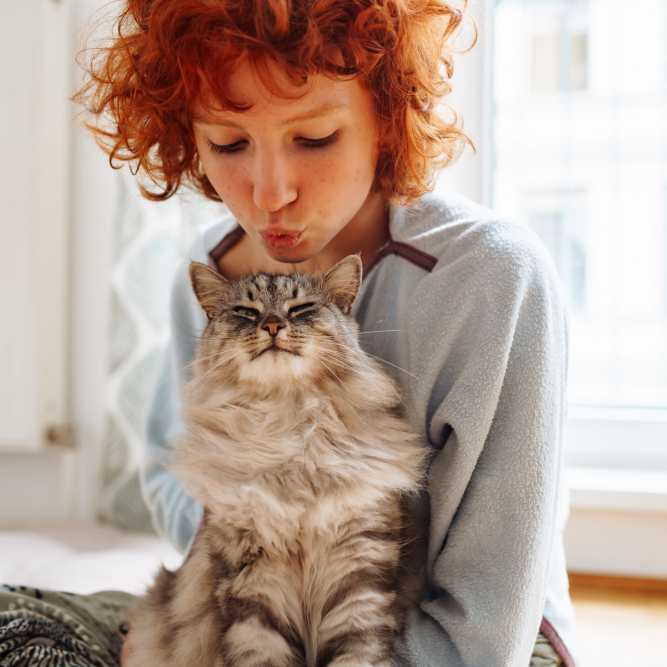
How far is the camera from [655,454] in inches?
91.2

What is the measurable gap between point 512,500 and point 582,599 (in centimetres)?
110

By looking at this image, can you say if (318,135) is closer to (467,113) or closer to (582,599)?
(467,113)

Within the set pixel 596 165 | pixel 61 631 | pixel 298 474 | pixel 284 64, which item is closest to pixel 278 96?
pixel 284 64

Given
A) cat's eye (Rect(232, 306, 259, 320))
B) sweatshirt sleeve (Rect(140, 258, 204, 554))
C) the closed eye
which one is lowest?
sweatshirt sleeve (Rect(140, 258, 204, 554))

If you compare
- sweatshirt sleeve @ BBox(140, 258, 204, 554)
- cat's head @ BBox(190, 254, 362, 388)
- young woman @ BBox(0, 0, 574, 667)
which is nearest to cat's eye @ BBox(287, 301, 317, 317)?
cat's head @ BBox(190, 254, 362, 388)

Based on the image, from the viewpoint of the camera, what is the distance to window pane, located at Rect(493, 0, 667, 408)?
2.35 metres

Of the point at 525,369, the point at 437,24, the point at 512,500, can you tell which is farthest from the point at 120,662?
the point at 437,24

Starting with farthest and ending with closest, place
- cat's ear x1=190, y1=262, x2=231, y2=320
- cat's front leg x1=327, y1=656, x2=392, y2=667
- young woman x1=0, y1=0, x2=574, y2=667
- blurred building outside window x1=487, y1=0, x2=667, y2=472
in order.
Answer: blurred building outside window x1=487, y1=0, x2=667, y2=472, cat's ear x1=190, y1=262, x2=231, y2=320, young woman x1=0, y1=0, x2=574, y2=667, cat's front leg x1=327, y1=656, x2=392, y2=667

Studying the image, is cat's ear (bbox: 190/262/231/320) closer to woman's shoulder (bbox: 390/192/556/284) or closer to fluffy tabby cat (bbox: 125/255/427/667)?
fluffy tabby cat (bbox: 125/255/427/667)

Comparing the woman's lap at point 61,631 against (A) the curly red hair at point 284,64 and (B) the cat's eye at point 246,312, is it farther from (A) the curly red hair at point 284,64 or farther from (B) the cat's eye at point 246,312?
(A) the curly red hair at point 284,64

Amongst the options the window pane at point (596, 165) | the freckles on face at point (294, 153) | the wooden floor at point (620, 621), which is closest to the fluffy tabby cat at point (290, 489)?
the freckles on face at point (294, 153)

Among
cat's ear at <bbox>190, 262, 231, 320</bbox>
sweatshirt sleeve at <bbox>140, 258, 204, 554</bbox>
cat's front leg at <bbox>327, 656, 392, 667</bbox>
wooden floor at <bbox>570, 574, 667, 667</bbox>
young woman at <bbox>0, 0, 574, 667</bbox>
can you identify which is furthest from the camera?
wooden floor at <bbox>570, 574, 667, 667</bbox>

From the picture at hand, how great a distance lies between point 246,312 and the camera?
125cm

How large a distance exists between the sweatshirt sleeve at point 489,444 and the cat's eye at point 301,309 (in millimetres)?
168
